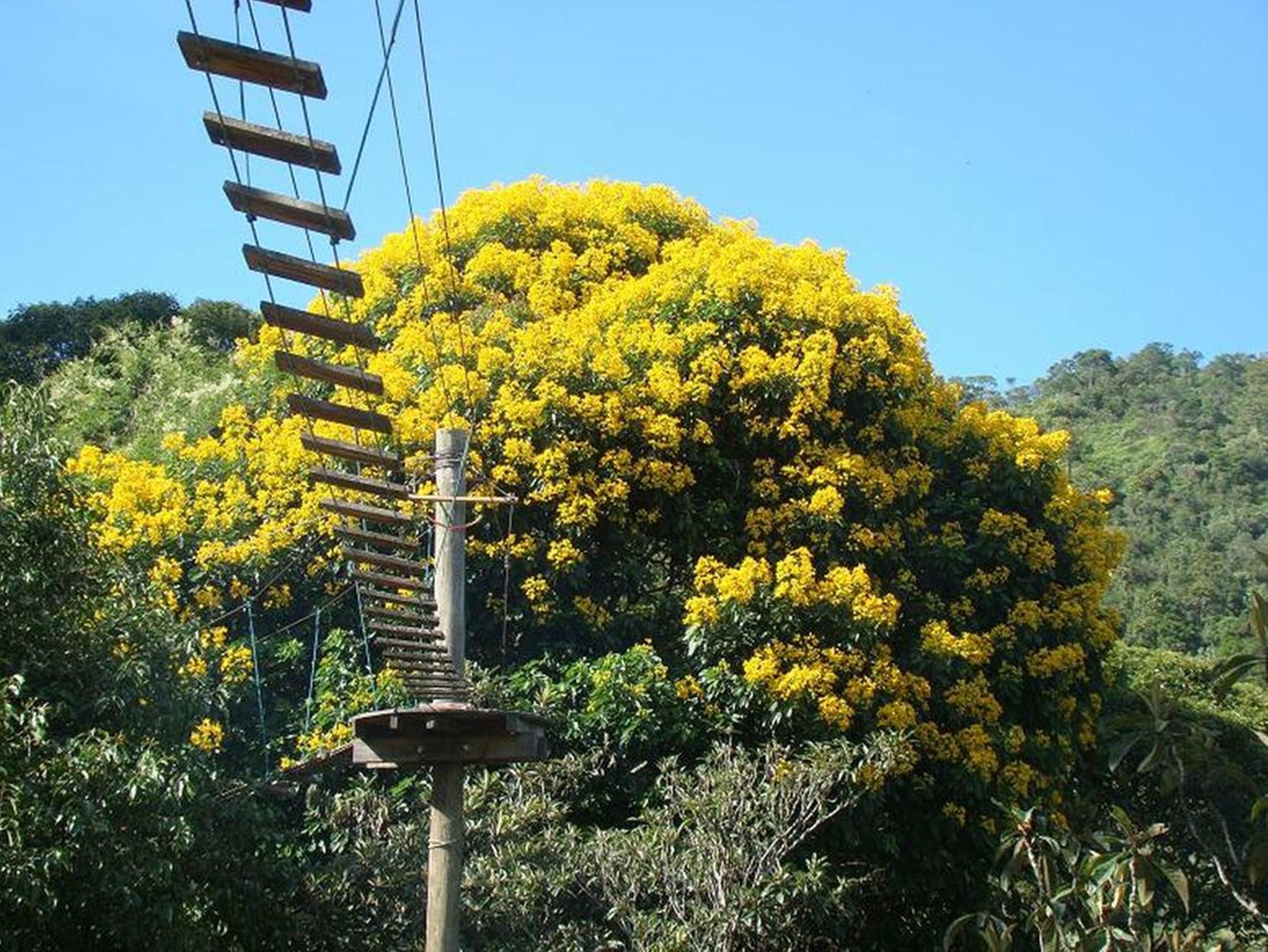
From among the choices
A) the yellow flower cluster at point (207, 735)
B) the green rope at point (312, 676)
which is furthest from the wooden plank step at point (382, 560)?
the green rope at point (312, 676)

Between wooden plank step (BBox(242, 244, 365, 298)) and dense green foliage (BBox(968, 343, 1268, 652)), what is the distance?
22.9 metres

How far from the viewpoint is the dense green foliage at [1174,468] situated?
108ft

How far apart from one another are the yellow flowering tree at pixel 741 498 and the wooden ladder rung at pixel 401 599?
A: 11.5 ft

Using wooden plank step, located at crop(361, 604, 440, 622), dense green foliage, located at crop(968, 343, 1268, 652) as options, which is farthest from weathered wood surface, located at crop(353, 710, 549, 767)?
dense green foliage, located at crop(968, 343, 1268, 652)

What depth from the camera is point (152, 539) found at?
514 inches

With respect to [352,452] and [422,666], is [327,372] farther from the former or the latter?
[422,666]

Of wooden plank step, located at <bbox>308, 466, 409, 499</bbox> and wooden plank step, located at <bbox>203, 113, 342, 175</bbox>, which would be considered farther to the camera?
wooden plank step, located at <bbox>308, 466, 409, 499</bbox>

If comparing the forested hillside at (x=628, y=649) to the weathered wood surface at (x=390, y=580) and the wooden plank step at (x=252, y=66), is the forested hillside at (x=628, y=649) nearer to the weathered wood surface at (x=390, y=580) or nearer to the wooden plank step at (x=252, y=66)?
the weathered wood surface at (x=390, y=580)

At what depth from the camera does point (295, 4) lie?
5973 millimetres

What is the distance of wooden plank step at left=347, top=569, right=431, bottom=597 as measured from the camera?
9.05 meters

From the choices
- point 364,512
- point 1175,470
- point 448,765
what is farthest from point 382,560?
point 1175,470

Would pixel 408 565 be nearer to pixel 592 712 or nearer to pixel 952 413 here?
pixel 592 712

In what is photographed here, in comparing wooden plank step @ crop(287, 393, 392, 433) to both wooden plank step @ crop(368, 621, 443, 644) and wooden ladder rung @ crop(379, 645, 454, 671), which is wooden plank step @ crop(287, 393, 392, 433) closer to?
wooden plank step @ crop(368, 621, 443, 644)

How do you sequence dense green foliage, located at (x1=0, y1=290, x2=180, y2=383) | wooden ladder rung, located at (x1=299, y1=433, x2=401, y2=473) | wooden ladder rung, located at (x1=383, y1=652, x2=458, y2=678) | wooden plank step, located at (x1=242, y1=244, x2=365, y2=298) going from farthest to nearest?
dense green foliage, located at (x1=0, y1=290, x2=180, y2=383) → wooden ladder rung, located at (x1=383, y1=652, x2=458, y2=678) → wooden ladder rung, located at (x1=299, y1=433, x2=401, y2=473) → wooden plank step, located at (x1=242, y1=244, x2=365, y2=298)
